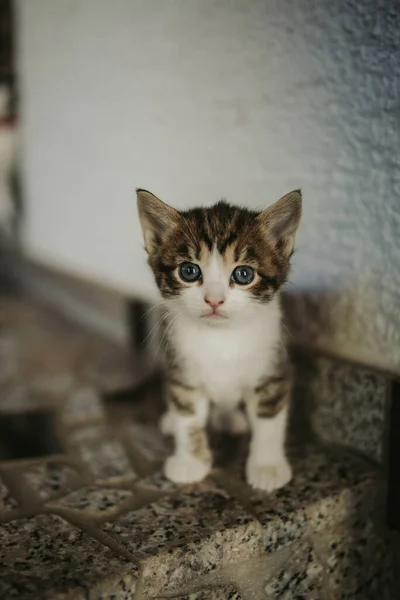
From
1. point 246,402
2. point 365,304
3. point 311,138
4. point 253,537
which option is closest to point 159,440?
point 246,402

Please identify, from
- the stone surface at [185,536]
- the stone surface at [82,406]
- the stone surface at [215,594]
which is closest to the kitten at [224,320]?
the stone surface at [185,536]

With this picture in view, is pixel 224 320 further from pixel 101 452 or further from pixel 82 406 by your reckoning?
pixel 82 406

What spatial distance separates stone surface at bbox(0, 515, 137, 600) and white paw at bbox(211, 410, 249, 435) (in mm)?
483

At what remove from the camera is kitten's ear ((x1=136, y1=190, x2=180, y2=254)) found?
1.20m

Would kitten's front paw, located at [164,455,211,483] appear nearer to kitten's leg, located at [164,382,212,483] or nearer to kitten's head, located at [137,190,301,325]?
kitten's leg, located at [164,382,212,483]

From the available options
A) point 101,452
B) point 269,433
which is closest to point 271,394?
point 269,433

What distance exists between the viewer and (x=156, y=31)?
6.25 feet

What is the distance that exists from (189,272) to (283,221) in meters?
0.22

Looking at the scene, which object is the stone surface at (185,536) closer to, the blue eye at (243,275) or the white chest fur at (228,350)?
the white chest fur at (228,350)

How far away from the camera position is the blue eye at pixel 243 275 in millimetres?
1166

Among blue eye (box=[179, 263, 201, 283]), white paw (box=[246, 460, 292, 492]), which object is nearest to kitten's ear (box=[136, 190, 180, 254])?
blue eye (box=[179, 263, 201, 283])

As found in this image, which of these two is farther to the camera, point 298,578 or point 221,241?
point 298,578

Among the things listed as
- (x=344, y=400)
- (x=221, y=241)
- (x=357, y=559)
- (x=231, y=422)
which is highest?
(x=221, y=241)

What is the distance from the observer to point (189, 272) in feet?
3.89
